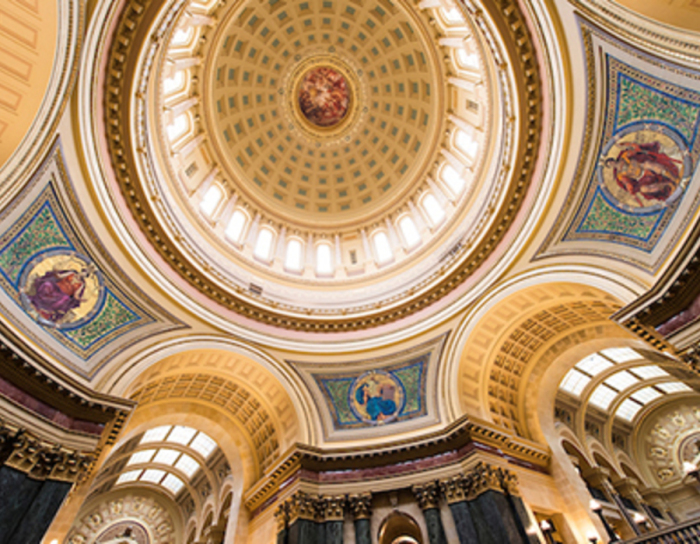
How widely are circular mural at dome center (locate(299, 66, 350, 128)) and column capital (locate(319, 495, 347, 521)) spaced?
1977 centimetres

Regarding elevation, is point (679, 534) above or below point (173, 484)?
below

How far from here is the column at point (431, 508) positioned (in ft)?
40.8

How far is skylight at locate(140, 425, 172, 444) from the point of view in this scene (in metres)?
20.5

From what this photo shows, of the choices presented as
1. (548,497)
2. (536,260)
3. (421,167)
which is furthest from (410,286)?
(548,497)

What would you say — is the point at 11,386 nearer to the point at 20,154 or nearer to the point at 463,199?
the point at 20,154

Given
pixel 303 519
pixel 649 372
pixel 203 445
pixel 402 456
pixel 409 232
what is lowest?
pixel 303 519

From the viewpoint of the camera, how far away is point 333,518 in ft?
43.8

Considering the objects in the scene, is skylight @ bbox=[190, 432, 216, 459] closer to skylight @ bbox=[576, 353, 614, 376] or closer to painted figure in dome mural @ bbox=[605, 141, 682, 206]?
skylight @ bbox=[576, 353, 614, 376]

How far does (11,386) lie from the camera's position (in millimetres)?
9969

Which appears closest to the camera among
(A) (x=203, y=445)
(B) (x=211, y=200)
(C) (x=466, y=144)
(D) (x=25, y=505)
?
(D) (x=25, y=505)

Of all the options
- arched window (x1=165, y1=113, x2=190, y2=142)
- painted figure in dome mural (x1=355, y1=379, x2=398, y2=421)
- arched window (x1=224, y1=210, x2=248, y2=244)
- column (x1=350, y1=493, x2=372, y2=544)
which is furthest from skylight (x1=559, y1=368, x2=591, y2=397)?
arched window (x1=165, y1=113, x2=190, y2=142)

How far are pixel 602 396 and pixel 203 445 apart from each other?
2070 centimetres

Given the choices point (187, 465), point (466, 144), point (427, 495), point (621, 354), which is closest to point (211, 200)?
point (466, 144)

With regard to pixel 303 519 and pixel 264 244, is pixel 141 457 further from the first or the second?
pixel 303 519
